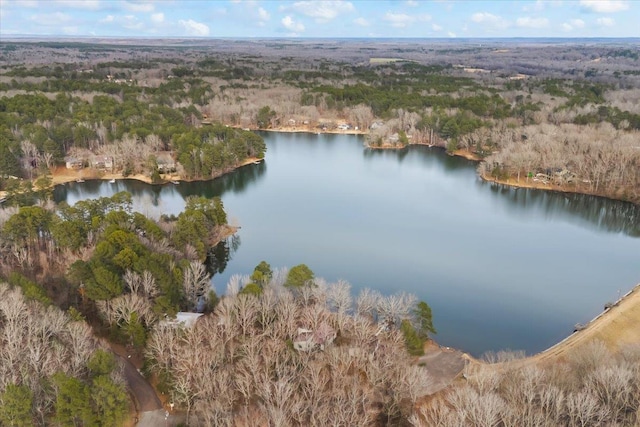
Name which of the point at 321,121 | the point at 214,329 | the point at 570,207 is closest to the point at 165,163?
the point at 321,121

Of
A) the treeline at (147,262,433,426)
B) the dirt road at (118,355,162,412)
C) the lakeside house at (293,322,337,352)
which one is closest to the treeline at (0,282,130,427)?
the dirt road at (118,355,162,412)

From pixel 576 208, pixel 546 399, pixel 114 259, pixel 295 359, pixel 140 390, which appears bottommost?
pixel 140 390

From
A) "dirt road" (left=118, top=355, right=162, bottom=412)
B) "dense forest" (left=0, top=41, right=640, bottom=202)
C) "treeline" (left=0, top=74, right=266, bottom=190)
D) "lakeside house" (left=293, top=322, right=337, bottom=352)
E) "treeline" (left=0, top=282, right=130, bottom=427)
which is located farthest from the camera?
"treeline" (left=0, top=74, right=266, bottom=190)

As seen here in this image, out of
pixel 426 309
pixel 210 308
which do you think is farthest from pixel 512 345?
pixel 210 308

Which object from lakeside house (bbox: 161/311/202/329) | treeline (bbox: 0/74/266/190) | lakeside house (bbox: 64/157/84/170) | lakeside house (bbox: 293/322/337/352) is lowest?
lakeside house (bbox: 161/311/202/329)

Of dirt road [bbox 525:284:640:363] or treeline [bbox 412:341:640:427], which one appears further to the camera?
dirt road [bbox 525:284:640:363]

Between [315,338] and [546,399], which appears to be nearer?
[546,399]

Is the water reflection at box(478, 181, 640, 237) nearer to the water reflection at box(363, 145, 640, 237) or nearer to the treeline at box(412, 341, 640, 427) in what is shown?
the water reflection at box(363, 145, 640, 237)

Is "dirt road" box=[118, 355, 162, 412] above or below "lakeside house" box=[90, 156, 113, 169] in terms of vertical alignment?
below

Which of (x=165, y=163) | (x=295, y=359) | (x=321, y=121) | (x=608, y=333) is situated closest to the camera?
(x=295, y=359)

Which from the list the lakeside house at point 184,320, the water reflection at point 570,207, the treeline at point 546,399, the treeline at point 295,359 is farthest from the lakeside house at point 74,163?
the treeline at point 546,399

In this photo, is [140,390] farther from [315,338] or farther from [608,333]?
[608,333]

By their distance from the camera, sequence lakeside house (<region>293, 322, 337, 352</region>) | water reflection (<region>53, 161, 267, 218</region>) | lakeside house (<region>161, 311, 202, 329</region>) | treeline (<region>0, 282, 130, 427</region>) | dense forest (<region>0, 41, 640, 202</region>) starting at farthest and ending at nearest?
1. dense forest (<region>0, 41, 640, 202</region>)
2. water reflection (<region>53, 161, 267, 218</region>)
3. lakeside house (<region>161, 311, 202, 329</region>)
4. lakeside house (<region>293, 322, 337, 352</region>)
5. treeline (<region>0, 282, 130, 427</region>)
